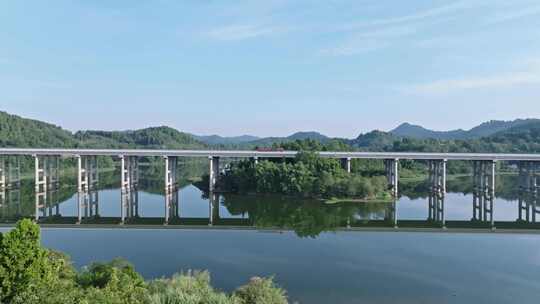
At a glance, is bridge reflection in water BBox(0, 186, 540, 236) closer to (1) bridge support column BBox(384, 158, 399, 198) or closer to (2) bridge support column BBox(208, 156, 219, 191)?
(1) bridge support column BBox(384, 158, 399, 198)

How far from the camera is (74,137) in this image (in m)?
118

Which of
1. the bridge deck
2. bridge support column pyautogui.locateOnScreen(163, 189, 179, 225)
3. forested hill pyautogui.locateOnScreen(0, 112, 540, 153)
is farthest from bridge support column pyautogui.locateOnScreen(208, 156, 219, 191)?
forested hill pyautogui.locateOnScreen(0, 112, 540, 153)

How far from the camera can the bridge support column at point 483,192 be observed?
34.1 meters

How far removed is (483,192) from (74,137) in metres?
105

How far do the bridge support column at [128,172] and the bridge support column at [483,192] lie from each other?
3206 cm

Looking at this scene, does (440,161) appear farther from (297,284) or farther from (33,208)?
(33,208)

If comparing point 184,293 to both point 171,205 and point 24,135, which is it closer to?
point 171,205

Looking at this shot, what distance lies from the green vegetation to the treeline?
29.3 m

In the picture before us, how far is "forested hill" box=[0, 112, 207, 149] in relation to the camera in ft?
263

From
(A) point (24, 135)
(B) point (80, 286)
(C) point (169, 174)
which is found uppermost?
(A) point (24, 135)

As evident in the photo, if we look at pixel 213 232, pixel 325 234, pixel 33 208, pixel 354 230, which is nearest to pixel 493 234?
pixel 354 230

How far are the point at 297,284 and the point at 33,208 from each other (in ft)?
90.7

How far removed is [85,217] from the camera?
1249 inches

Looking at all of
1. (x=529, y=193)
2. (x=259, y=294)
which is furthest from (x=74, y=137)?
(x=259, y=294)
